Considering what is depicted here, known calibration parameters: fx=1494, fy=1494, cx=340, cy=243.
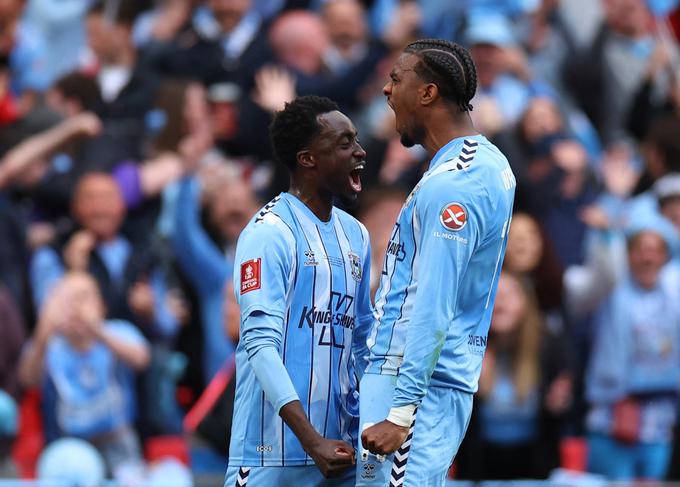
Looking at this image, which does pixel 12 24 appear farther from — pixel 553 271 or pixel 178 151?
pixel 553 271

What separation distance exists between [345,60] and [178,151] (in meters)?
2.04

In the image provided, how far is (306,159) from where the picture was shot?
5.86 metres

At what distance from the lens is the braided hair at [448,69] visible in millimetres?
5488

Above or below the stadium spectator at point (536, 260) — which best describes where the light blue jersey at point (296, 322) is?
below

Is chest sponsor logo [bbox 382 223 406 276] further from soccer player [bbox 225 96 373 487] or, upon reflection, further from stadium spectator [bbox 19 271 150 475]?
stadium spectator [bbox 19 271 150 475]

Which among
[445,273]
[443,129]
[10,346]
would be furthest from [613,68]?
[445,273]

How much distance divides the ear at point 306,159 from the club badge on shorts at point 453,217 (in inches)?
30.3

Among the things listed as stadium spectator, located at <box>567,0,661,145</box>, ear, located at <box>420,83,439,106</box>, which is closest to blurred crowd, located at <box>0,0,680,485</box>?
stadium spectator, located at <box>567,0,661,145</box>

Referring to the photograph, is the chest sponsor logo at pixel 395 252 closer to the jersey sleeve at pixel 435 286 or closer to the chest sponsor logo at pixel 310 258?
the jersey sleeve at pixel 435 286

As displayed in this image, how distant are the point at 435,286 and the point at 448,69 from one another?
83 centimetres

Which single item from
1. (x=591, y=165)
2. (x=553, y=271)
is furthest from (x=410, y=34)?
(x=553, y=271)

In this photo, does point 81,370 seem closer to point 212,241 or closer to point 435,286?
point 212,241

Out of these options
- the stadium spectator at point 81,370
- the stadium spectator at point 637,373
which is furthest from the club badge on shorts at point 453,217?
the stadium spectator at point 637,373

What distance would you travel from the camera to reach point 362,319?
5.97 m
